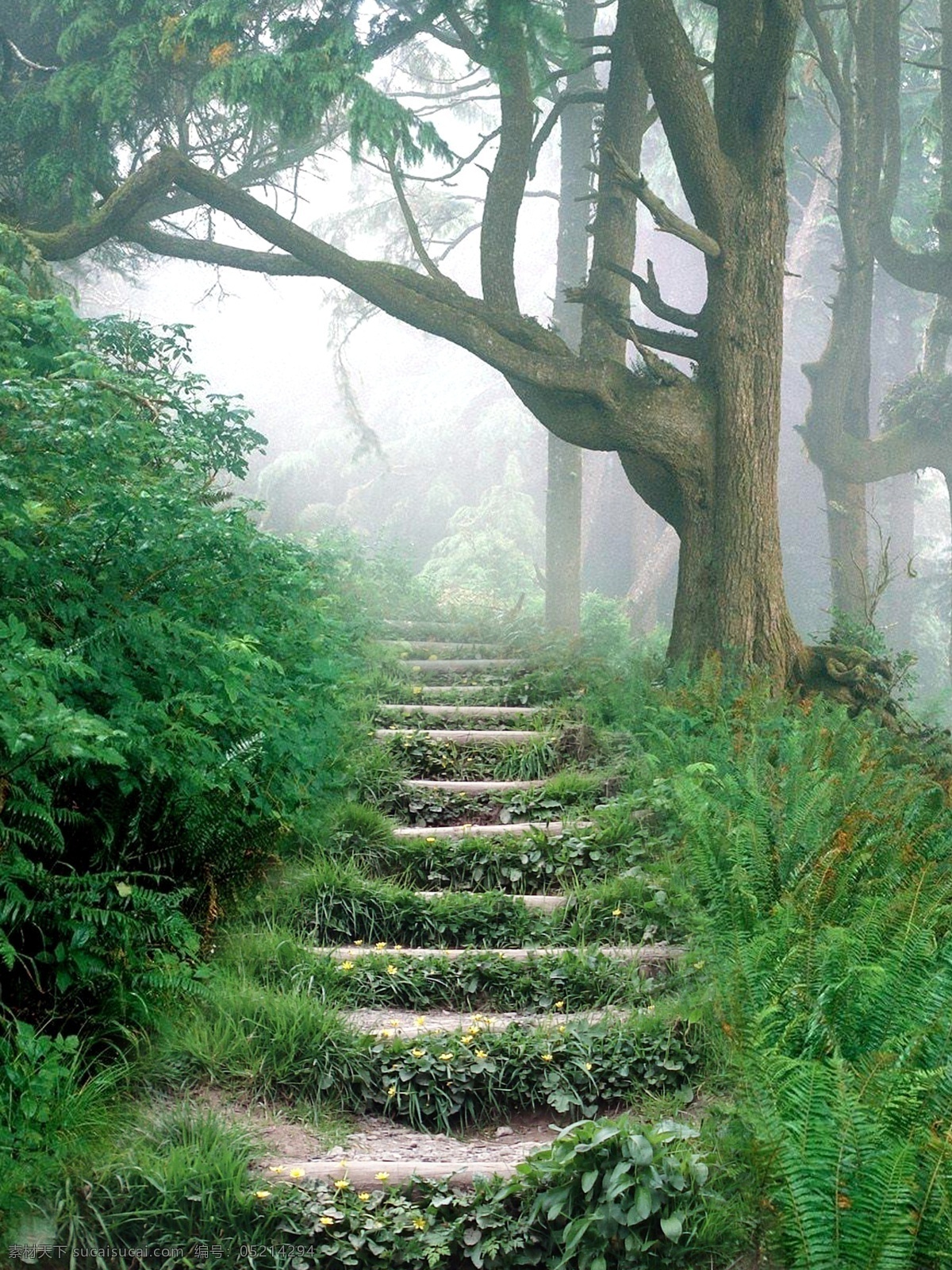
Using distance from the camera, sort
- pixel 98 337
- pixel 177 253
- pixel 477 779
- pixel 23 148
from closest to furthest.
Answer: pixel 477 779 < pixel 98 337 < pixel 23 148 < pixel 177 253

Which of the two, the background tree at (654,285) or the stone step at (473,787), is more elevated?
the background tree at (654,285)

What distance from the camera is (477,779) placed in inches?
282

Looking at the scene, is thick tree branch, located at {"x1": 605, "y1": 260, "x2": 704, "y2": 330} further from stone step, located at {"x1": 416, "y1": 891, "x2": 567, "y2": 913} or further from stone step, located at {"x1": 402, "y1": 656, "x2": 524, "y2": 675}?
stone step, located at {"x1": 416, "y1": 891, "x2": 567, "y2": 913}

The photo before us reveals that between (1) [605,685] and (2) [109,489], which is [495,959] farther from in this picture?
(1) [605,685]

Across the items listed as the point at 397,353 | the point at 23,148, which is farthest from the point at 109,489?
the point at 397,353

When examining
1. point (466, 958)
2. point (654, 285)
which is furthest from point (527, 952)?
point (654, 285)

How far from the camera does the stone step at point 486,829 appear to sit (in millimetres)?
6105

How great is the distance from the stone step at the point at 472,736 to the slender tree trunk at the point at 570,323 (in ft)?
19.5

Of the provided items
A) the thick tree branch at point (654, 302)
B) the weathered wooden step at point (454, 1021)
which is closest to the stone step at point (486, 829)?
the weathered wooden step at point (454, 1021)

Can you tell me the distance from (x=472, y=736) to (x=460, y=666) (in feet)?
8.21

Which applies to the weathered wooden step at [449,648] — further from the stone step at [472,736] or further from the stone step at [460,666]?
the stone step at [472,736]

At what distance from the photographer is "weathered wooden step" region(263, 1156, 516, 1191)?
3.47m

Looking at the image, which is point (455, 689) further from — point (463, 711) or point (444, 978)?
point (444, 978)

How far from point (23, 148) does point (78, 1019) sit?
816 centimetres
